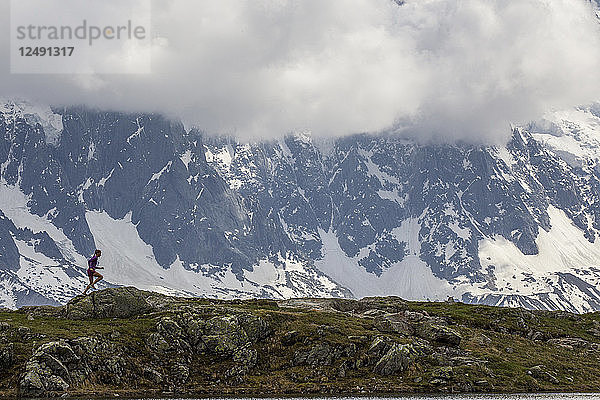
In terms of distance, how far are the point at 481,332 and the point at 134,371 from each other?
55.3 metres

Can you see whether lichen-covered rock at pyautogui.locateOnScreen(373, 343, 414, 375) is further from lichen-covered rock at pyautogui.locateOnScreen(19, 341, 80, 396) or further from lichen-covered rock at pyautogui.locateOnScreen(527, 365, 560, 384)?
lichen-covered rock at pyautogui.locateOnScreen(19, 341, 80, 396)

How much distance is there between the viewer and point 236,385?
→ 305ft

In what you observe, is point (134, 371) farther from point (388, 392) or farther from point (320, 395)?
point (388, 392)

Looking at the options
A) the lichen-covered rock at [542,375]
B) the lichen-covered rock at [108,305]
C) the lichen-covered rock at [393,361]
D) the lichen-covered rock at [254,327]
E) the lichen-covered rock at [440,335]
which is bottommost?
the lichen-covered rock at [542,375]

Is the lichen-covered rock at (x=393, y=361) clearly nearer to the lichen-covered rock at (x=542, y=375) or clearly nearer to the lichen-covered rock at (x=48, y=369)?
the lichen-covered rock at (x=542, y=375)

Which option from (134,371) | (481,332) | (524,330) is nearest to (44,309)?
(134,371)

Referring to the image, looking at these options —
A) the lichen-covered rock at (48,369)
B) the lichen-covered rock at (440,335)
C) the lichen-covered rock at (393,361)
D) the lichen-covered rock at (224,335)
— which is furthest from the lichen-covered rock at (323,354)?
the lichen-covered rock at (48,369)

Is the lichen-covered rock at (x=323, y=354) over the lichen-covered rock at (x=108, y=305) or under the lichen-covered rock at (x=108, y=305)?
under

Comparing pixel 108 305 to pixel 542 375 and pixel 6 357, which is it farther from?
pixel 542 375

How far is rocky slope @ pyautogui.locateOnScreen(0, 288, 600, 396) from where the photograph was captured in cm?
8938

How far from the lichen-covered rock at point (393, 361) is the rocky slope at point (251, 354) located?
0.12 meters

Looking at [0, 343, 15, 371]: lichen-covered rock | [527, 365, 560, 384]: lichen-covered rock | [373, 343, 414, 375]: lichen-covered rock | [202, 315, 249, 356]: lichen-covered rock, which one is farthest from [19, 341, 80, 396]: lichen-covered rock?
[527, 365, 560, 384]: lichen-covered rock

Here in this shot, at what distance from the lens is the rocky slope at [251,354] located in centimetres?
8938

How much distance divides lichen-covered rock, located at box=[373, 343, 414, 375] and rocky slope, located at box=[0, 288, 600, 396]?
0.12 metres
